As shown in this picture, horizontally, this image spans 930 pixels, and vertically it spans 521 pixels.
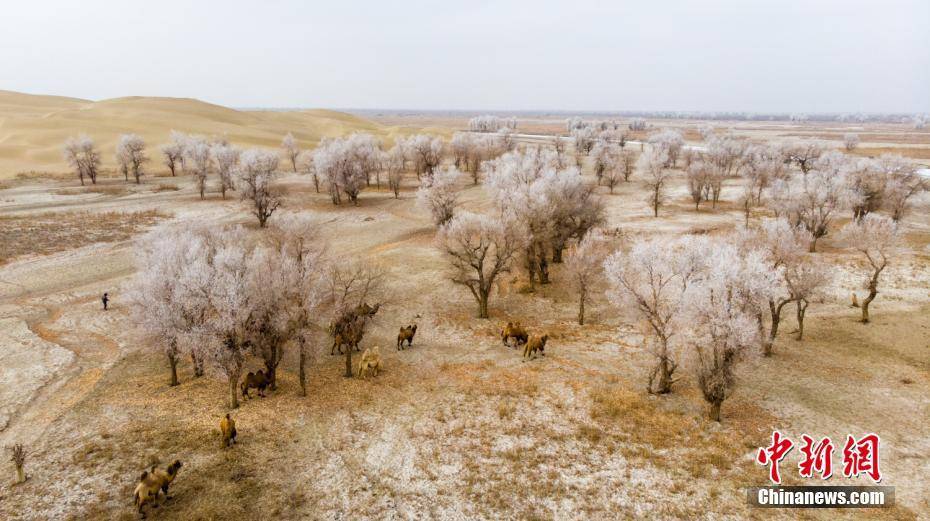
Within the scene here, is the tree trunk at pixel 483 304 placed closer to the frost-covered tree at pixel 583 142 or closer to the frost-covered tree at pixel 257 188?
the frost-covered tree at pixel 257 188

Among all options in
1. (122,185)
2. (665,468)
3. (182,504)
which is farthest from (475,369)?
(122,185)

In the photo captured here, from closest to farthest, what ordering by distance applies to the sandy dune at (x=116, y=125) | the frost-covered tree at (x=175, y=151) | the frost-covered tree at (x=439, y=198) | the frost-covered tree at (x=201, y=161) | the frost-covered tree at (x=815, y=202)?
1. the frost-covered tree at (x=815, y=202)
2. the frost-covered tree at (x=439, y=198)
3. the frost-covered tree at (x=201, y=161)
4. the frost-covered tree at (x=175, y=151)
5. the sandy dune at (x=116, y=125)

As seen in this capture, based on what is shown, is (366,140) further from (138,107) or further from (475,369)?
(138,107)

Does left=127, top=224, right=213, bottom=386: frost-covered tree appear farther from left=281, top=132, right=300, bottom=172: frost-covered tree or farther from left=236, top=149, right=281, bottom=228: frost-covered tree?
left=281, top=132, right=300, bottom=172: frost-covered tree

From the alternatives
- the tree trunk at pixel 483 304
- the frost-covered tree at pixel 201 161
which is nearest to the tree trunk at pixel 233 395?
the tree trunk at pixel 483 304

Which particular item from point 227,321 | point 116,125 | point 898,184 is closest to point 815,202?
point 898,184

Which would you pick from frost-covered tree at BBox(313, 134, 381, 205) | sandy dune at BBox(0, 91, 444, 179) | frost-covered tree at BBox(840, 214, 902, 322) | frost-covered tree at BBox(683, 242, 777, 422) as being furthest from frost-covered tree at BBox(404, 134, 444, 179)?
frost-covered tree at BBox(683, 242, 777, 422)
